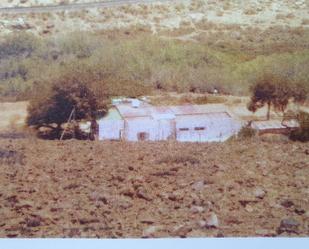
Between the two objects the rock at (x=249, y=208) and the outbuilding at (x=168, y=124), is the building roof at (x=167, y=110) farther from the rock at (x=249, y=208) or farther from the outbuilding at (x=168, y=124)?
the rock at (x=249, y=208)

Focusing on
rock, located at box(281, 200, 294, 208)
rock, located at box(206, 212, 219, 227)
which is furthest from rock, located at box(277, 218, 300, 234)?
rock, located at box(206, 212, 219, 227)

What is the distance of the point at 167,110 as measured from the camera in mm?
4512

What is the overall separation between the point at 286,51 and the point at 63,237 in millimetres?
2476

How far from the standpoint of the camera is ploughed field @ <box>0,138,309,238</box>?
4.15m

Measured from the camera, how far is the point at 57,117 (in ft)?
14.8

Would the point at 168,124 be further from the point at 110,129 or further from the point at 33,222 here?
the point at 33,222

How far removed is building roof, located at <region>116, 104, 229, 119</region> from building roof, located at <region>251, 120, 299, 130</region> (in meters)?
0.28

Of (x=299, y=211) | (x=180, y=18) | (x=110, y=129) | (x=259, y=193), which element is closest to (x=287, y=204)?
(x=299, y=211)

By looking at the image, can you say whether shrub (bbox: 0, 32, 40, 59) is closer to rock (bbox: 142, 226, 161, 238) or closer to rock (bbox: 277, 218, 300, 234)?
rock (bbox: 142, 226, 161, 238)

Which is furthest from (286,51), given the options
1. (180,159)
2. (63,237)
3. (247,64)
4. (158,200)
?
(63,237)

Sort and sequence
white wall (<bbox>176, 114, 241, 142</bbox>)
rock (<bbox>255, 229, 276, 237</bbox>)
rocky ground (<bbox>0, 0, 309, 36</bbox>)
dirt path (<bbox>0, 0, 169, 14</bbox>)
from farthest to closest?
dirt path (<bbox>0, 0, 169, 14</bbox>) < rocky ground (<bbox>0, 0, 309, 36</bbox>) < white wall (<bbox>176, 114, 241, 142</bbox>) < rock (<bbox>255, 229, 276, 237</bbox>)

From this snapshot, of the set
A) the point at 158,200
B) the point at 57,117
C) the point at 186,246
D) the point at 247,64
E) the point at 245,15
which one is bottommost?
the point at 186,246

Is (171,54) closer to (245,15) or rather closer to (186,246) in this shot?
(245,15)

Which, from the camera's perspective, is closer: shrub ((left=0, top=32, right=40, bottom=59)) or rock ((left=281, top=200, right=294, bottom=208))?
rock ((left=281, top=200, right=294, bottom=208))
